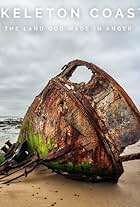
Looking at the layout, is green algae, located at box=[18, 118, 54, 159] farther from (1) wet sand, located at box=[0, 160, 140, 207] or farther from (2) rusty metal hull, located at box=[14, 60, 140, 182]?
(1) wet sand, located at box=[0, 160, 140, 207]

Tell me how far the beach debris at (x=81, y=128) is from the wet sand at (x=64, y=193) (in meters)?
0.17

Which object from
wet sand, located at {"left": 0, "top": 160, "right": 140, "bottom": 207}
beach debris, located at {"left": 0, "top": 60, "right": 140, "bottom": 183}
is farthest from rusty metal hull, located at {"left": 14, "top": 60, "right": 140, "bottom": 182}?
wet sand, located at {"left": 0, "top": 160, "right": 140, "bottom": 207}

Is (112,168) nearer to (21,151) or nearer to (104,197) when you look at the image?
(104,197)

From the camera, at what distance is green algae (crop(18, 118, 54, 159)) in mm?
5320

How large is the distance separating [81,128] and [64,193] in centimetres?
98

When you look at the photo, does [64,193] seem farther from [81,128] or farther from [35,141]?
[35,141]

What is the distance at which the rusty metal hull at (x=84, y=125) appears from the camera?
4805 millimetres

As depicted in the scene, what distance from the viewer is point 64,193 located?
4543 millimetres

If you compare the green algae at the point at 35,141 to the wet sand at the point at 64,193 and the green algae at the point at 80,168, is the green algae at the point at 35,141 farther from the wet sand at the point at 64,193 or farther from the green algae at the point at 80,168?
the wet sand at the point at 64,193

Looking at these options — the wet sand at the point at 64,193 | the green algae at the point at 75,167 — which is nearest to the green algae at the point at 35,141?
the green algae at the point at 75,167

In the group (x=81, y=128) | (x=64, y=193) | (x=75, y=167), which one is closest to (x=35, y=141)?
(x=75, y=167)

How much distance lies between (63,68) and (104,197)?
9.19ft

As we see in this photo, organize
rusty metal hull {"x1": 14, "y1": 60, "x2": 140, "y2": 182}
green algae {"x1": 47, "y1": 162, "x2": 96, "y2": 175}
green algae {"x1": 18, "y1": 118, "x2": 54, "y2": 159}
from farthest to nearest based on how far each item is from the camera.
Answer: green algae {"x1": 18, "y1": 118, "x2": 54, "y2": 159} → green algae {"x1": 47, "y1": 162, "x2": 96, "y2": 175} → rusty metal hull {"x1": 14, "y1": 60, "x2": 140, "y2": 182}

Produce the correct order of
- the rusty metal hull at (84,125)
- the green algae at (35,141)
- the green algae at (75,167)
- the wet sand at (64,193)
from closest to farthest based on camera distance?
the wet sand at (64,193) → the rusty metal hull at (84,125) → the green algae at (75,167) → the green algae at (35,141)
